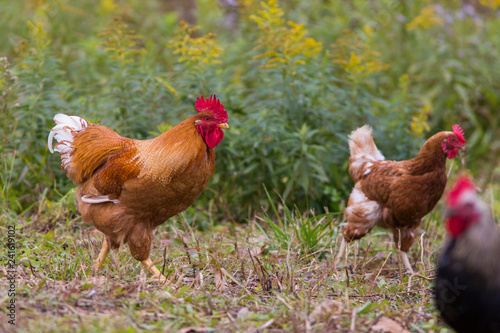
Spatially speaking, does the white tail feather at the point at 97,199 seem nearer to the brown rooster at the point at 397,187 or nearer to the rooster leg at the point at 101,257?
the rooster leg at the point at 101,257

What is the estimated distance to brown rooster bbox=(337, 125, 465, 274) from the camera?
4.58 meters

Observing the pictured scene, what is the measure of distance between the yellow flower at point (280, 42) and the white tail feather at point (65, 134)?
2202mm

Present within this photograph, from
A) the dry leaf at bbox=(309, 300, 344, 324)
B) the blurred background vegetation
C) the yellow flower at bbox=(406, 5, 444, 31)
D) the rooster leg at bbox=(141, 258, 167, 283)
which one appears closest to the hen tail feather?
the blurred background vegetation

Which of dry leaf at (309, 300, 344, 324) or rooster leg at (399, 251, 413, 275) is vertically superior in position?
dry leaf at (309, 300, 344, 324)

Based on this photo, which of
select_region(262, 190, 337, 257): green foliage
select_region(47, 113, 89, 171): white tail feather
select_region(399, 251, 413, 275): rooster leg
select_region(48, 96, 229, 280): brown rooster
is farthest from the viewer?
select_region(399, 251, 413, 275): rooster leg

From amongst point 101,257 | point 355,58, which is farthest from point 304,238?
point 355,58

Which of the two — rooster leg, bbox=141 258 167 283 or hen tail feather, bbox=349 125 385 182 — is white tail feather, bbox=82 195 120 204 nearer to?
rooster leg, bbox=141 258 167 283

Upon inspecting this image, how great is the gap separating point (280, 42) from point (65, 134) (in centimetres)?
264

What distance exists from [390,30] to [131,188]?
22.0ft

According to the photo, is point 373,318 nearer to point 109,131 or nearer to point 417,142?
point 109,131

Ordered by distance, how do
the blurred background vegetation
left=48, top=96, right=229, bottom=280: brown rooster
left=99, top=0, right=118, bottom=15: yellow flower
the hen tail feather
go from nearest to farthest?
left=48, top=96, right=229, bottom=280: brown rooster → the hen tail feather → the blurred background vegetation → left=99, top=0, right=118, bottom=15: yellow flower

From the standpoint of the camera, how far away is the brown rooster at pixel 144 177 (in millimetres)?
3967

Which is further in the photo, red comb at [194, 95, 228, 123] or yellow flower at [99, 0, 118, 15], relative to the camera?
yellow flower at [99, 0, 118, 15]

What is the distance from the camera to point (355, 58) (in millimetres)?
6090
